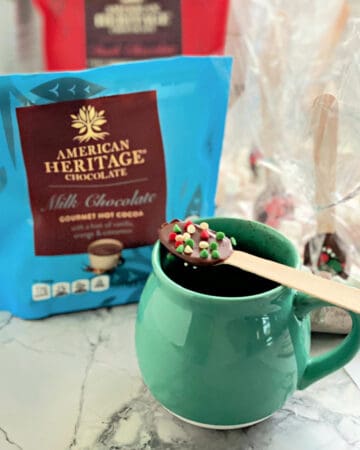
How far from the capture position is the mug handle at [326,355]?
42 centimetres

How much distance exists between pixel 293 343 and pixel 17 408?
24 centimetres

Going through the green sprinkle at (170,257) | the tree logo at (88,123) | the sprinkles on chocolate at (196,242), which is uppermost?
the tree logo at (88,123)

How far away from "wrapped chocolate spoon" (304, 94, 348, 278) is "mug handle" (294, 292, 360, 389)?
0.16m

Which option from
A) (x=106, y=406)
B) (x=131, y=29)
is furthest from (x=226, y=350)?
(x=131, y=29)

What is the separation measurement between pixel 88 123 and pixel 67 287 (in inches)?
6.7

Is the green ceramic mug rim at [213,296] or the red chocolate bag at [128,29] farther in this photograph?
the red chocolate bag at [128,29]

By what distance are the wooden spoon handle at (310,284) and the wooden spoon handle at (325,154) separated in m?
0.17

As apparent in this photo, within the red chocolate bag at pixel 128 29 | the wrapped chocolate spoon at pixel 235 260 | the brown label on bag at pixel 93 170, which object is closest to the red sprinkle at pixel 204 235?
the wrapped chocolate spoon at pixel 235 260

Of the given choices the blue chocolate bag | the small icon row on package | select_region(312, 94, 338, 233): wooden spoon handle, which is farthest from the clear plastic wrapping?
the small icon row on package

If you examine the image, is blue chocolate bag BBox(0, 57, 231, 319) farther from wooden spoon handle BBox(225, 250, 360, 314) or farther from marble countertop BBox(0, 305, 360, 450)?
wooden spoon handle BBox(225, 250, 360, 314)

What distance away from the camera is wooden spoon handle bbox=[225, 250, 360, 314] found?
391 mm

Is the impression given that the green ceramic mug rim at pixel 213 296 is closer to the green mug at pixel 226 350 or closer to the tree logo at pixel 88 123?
the green mug at pixel 226 350

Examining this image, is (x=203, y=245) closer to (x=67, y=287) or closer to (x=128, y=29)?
(x=67, y=287)

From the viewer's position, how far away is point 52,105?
522mm
